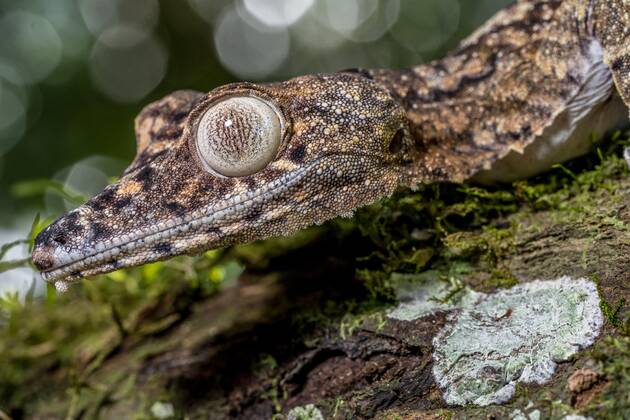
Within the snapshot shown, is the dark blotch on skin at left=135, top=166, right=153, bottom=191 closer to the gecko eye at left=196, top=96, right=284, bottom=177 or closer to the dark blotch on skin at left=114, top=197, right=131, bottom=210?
the dark blotch on skin at left=114, top=197, right=131, bottom=210

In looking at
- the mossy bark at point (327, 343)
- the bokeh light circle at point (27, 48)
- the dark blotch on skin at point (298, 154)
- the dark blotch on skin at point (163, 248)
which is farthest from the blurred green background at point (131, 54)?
the dark blotch on skin at point (298, 154)

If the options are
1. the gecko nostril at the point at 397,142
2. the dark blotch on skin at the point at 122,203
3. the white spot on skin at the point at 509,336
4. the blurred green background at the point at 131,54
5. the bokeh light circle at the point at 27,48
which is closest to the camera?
the white spot on skin at the point at 509,336

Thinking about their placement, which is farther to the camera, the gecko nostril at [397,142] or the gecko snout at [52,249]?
the gecko nostril at [397,142]

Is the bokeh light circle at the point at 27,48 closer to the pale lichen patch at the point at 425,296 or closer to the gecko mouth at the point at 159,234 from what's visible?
the gecko mouth at the point at 159,234

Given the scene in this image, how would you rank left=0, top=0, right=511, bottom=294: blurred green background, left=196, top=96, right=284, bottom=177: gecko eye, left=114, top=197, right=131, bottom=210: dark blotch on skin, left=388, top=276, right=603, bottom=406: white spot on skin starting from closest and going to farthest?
left=388, top=276, right=603, bottom=406: white spot on skin < left=196, top=96, right=284, bottom=177: gecko eye < left=114, top=197, right=131, bottom=210: dark blotch on skin < left=0, top=0, right=511, bottom=294: blurred green background

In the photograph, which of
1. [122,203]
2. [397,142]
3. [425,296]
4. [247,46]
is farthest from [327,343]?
[247,46]

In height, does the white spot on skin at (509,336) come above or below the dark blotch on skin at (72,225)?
below

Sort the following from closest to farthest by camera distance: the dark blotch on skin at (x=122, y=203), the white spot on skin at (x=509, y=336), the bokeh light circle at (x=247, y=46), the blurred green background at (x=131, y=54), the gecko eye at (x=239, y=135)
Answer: the white spot on skin at (x=509, y=336)
the gecko eye at (x=239, y=135)
the dark blotch on skin at (x=122, y=203)
the blurred green background at (x=131, y=54)
the bokeh light circle at (x=247, y=46)

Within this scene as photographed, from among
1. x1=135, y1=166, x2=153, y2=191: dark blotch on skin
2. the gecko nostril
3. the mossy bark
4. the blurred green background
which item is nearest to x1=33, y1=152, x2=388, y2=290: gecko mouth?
x1=135, y1=166, x2=153, y2=191: dark blotch on skin
